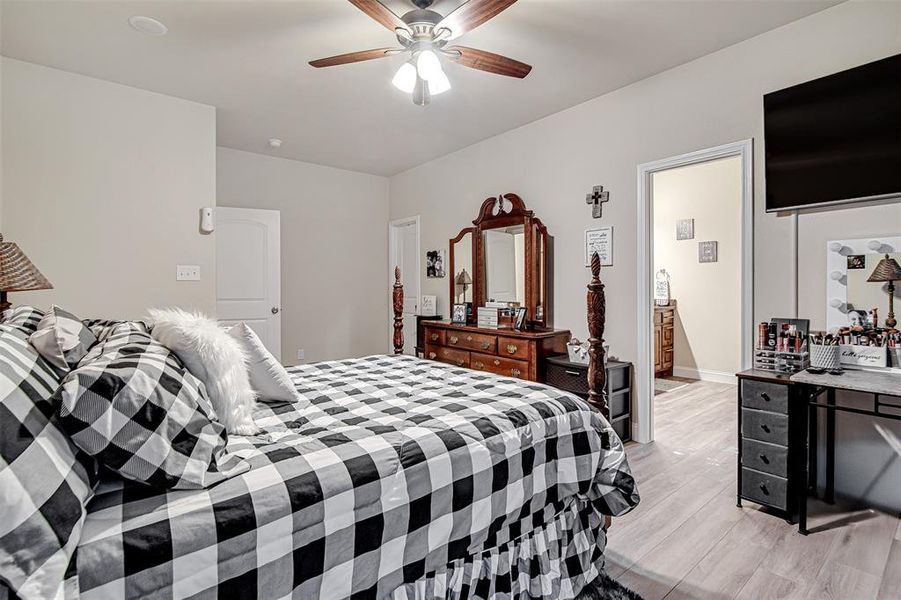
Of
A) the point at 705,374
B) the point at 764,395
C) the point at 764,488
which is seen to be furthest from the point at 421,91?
the point at 705,374

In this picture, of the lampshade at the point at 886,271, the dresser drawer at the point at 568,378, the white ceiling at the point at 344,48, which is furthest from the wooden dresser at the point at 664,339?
the lampshade at the point at 886,271

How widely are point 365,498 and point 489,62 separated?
2.28m

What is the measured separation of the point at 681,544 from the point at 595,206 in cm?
252

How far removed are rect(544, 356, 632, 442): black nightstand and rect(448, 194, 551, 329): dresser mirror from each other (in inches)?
24.9

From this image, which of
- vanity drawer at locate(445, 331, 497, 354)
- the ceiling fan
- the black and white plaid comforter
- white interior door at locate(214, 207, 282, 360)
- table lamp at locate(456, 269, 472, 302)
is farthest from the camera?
table lamp at locate(456, 269, 472, 302)

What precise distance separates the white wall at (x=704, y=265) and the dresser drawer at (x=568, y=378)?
2.76m

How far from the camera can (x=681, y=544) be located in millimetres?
2105

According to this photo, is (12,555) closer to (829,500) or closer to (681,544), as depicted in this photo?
(681,544)

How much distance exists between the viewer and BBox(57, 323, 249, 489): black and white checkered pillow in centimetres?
97

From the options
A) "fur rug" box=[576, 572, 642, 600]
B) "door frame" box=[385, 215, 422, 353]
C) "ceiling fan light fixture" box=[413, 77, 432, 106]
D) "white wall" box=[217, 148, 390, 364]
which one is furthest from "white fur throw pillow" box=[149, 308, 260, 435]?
"door frame" box=[385, 215, 422, 353]

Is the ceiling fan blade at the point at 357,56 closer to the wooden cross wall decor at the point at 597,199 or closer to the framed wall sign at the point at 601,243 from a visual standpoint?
the wooden cross wall decor at the point at 597,199

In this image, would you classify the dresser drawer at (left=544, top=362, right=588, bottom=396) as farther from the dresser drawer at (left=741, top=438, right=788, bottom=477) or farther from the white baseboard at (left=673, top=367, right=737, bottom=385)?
the white baseboard at (left=673, top=367, right=737, bottom=385)

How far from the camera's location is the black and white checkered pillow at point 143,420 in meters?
0.97

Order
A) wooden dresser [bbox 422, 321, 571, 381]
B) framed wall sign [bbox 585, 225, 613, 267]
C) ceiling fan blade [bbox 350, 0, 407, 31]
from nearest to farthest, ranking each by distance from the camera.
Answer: ceiling fan blade [bbox 350, 0, 407, 31] → framed wall sign [bbox 585, 225, 613, 267] → wooden dresser [bbox 422, 321, 571, 381]
